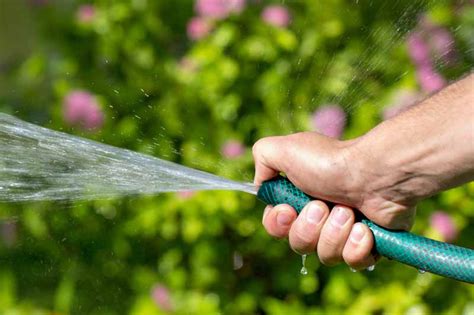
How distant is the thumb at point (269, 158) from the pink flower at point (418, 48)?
1247 millimetres

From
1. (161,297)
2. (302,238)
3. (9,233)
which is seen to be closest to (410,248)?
(302,238)

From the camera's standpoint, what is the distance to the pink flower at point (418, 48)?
288 cm

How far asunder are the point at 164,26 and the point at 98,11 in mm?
222

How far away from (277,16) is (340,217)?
140cm

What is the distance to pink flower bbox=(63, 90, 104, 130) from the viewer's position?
303 centimetres

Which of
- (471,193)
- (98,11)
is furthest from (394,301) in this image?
(98,11)

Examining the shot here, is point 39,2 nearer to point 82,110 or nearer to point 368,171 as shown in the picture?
point 82,110

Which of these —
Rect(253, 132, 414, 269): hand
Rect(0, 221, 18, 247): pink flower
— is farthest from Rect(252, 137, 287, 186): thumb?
Rect(0, 221, 18, 247): pink flower

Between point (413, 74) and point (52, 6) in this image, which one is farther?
point (52, 6)

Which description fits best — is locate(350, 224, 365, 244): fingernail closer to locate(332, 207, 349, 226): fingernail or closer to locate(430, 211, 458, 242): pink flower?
locate(332, 207, 349, 226): fingernail

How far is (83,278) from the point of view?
10.3ft

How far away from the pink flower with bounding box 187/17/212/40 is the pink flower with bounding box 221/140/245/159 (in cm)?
36

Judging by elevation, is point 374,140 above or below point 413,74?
below

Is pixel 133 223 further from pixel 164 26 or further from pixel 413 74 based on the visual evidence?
pixel 413 74
